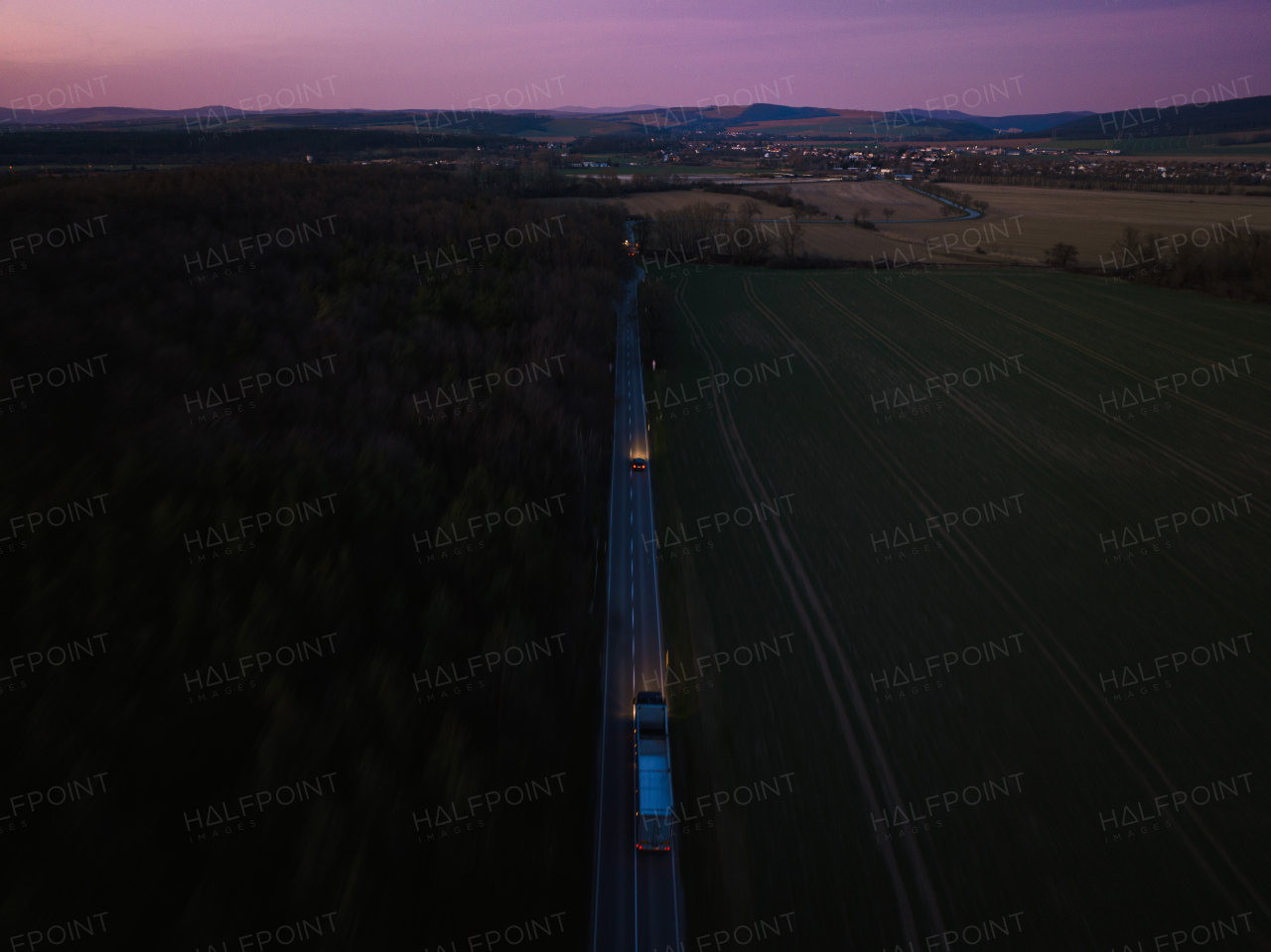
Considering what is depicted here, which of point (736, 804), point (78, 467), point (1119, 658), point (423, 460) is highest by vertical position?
point (78, 467)

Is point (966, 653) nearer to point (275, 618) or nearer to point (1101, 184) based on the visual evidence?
point (275, 618)

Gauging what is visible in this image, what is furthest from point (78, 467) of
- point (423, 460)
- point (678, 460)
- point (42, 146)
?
point (42, 146)

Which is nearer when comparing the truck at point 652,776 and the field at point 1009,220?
the truck at point 652,776

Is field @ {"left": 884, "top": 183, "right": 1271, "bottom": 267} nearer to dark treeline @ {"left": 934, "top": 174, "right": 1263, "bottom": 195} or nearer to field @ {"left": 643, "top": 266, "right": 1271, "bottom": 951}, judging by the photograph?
dark treeline @ {"left": 934, "top": 174, "right": 1263, "bottom": 195}

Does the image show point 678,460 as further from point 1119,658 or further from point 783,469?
point 1119,658

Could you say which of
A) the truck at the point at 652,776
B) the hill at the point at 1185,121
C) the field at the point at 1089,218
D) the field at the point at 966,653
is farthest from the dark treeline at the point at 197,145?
the hill at the point at 1185,121

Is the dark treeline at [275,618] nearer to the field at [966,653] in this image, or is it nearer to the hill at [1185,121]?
the field at [966,653]
